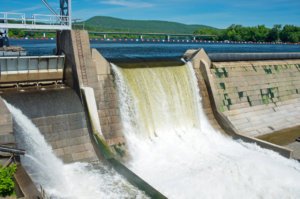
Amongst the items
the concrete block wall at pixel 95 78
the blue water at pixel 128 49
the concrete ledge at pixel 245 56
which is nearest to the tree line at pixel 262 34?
the blue water at pixel 128 49

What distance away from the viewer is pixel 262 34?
427 ft

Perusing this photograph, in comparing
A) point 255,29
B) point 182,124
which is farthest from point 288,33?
point 182,124

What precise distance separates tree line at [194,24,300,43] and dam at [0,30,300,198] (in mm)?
111943

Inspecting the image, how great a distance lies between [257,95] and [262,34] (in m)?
110

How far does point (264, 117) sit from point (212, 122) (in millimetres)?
6170

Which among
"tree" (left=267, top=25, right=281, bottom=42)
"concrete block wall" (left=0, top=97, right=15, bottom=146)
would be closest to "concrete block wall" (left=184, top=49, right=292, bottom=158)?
"concrete block wall" (left=0, top=97, right=15, bottom=146)

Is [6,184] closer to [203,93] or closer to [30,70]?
[30,70]

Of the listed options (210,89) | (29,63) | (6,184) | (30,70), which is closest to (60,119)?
(30,70)

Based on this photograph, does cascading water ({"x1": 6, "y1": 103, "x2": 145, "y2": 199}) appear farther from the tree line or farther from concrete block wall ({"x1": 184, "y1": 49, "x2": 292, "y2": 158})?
the tree line

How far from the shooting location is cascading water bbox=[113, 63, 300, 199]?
16.4 m

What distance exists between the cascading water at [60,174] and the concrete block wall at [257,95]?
1171 centimetres

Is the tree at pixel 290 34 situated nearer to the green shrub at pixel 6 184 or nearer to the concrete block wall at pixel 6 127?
the concrete block wall at pixel 6 127

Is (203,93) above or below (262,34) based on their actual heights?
below

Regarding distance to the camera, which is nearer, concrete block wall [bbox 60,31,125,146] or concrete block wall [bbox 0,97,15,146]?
concrete block wall [bbox 0,97,15,146]
